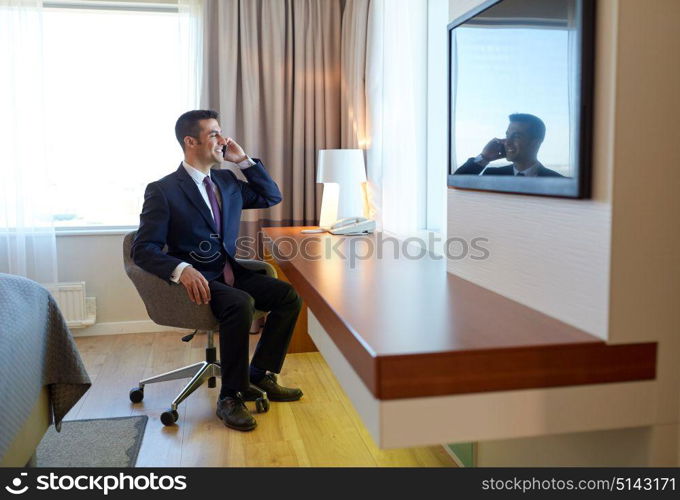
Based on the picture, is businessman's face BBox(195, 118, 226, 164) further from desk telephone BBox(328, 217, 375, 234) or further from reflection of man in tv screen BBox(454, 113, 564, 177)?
reflection of man in tv screen BBox(454, 113, 564, 177)

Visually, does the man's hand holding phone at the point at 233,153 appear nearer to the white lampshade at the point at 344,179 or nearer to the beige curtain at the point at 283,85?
the white lampshade at the point at 344,179

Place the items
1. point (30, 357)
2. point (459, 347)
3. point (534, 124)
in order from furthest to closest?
point (30, 357)
point (534, 124)
point (459, 347)

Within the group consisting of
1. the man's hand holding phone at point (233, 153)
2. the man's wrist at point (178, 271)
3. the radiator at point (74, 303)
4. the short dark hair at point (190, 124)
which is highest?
the short dark hair at point (190, 124)

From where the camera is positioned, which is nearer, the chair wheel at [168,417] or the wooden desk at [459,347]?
the wooden desk at [459,347]

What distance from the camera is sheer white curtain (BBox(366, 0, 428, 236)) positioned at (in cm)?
313

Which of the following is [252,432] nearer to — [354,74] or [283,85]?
[354,74]

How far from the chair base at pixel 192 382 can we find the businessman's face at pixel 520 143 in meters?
1.69

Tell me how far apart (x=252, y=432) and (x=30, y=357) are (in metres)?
0.99

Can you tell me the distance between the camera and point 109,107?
438 centimetres

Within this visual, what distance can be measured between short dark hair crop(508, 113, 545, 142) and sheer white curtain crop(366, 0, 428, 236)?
1567 millimetres

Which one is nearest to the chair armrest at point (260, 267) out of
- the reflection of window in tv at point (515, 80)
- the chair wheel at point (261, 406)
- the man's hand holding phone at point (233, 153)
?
the man's hand holding phone at point (233, 153)

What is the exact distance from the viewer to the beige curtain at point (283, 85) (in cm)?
422

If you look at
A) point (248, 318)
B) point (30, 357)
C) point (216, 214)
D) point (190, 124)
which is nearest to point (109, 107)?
point (190, 124)
